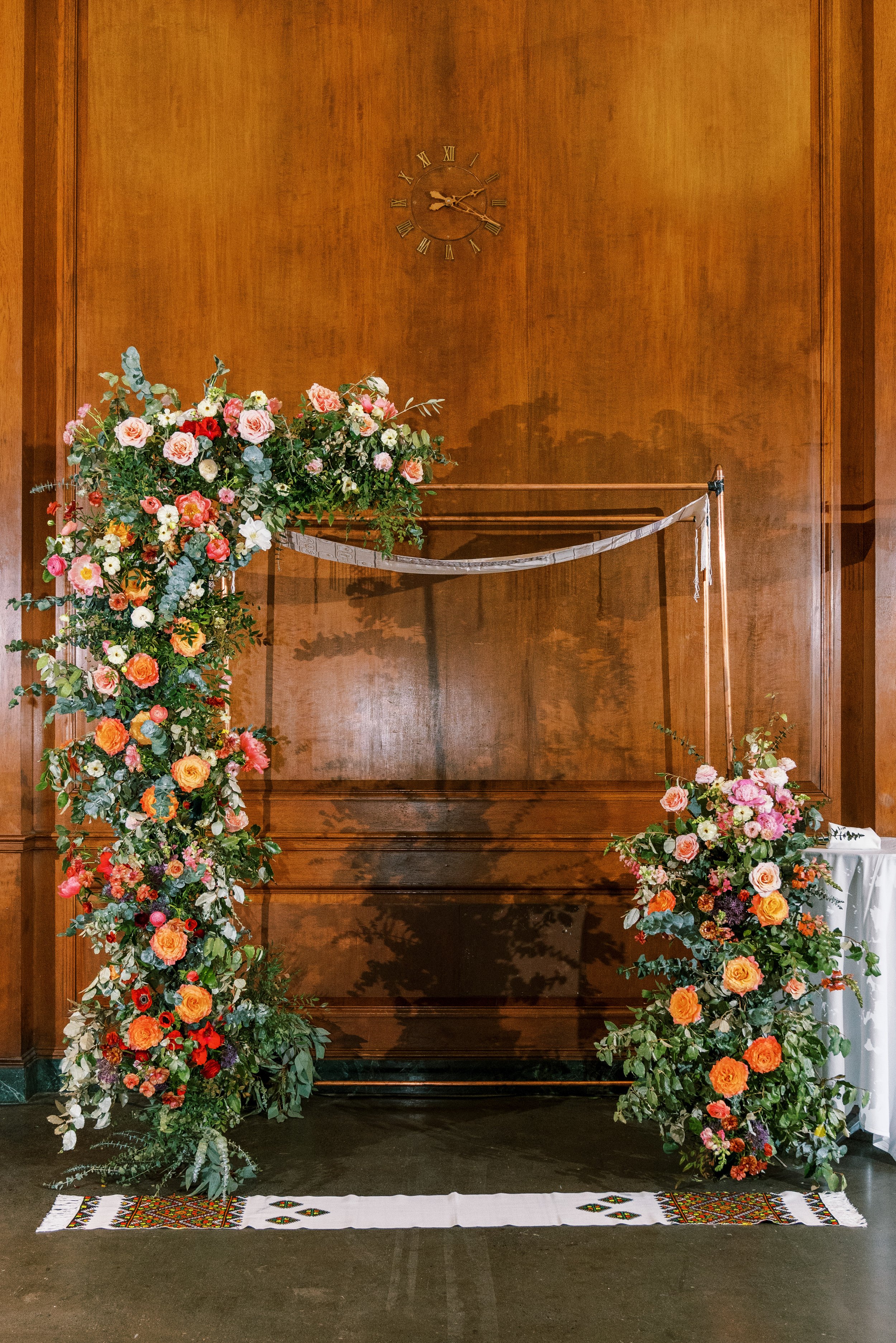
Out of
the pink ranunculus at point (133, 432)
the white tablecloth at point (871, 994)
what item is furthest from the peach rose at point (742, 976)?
the pink ranunculus at point (133, 432)

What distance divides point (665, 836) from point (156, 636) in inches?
75.4

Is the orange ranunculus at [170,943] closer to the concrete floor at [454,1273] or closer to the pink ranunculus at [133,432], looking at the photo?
the concrete floor at [454,1273]

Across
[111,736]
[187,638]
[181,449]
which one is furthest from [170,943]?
[181,449]

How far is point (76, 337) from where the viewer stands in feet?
16.0

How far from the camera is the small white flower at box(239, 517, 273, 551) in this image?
361 cm

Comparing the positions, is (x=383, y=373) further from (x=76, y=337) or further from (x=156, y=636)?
(x=156, y=636)

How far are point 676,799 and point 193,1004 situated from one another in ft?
5.75

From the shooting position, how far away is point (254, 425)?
355 cm

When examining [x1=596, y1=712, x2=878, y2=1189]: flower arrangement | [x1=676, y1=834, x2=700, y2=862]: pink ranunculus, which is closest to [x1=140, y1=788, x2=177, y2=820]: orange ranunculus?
[x1=596, y1=712, x2=878, y2=1189]: flower arrangement

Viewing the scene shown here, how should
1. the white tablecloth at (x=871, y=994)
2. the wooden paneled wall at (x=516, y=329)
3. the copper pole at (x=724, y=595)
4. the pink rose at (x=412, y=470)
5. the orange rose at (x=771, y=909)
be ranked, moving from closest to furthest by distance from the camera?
the orange rose at (x=771, y=909) < the pink rose at (x=412, y=470) < the white tablecloth at (x=871, y=994) < the copper pole at (x=724, y=595) < the wooden paneled wall at (x=516, y=329)

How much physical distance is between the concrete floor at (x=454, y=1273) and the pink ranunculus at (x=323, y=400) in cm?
259

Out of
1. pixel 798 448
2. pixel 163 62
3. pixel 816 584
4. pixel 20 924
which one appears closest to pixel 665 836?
pixel 816 584

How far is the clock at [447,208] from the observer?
4895mm

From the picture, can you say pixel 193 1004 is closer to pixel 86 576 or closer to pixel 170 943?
pixel 170 943
